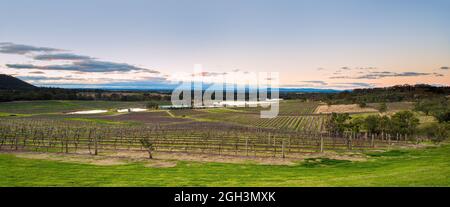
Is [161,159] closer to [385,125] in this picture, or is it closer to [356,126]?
[356,126]

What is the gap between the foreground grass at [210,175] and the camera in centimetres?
1585

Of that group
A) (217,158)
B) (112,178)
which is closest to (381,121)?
(217,158)

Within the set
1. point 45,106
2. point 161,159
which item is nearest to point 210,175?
point 161,159

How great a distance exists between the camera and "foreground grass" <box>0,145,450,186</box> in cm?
1585

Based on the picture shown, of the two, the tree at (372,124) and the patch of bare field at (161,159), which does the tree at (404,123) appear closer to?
the tree at (372,124)

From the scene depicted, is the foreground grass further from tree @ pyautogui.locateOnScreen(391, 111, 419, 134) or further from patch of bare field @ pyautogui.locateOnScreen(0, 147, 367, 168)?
tree @ pyautogui.locateOnScreen(391, 111, 419, 134)

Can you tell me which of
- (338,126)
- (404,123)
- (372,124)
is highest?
(404,123)

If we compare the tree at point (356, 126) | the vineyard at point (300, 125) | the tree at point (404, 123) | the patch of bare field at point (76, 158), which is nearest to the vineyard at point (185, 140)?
the tree at point (356, 126)

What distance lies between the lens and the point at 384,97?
167250 millimetres

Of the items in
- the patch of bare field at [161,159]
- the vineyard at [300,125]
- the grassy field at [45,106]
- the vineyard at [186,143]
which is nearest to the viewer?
the patch of bare field at [161,159]

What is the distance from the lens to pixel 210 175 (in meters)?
21.4

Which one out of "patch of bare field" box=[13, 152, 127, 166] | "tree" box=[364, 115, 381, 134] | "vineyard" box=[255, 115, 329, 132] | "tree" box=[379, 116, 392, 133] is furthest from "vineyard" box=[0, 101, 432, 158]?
"vineyard" box=[255, 115, 329, 132]

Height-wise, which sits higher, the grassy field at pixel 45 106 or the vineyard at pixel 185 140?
the grassy field at pixel 45 106
